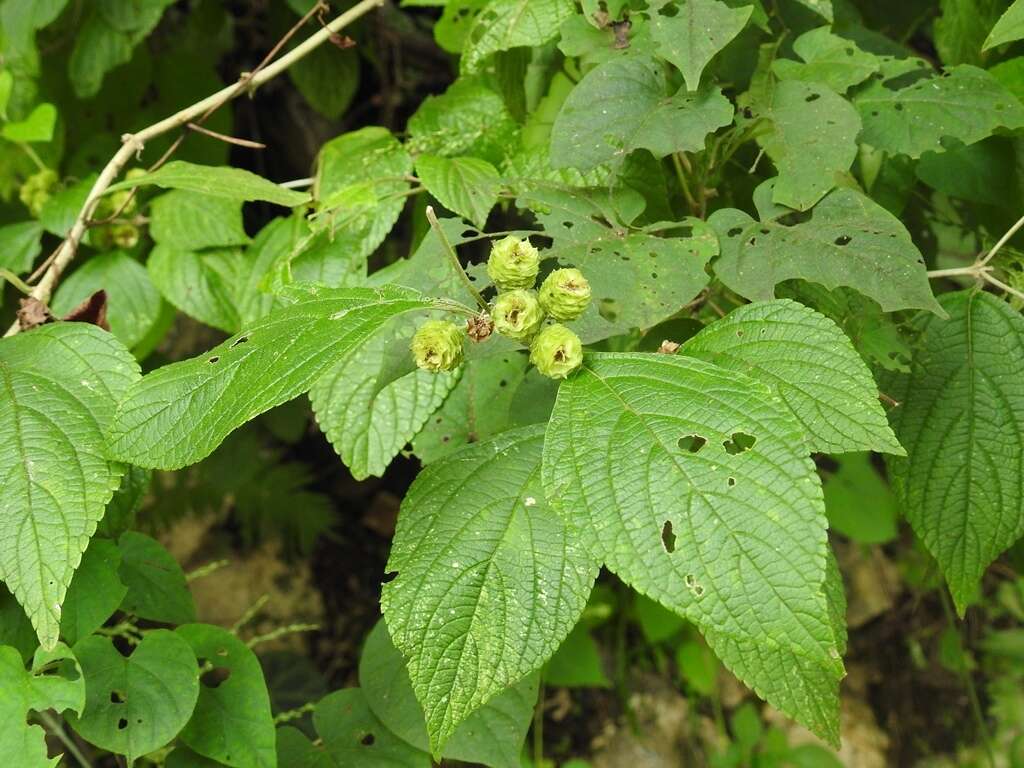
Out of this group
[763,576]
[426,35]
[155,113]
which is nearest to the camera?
[763,576]

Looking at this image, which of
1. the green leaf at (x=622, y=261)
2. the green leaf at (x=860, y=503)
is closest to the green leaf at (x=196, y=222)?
the green leaf at (x=622, y=261)

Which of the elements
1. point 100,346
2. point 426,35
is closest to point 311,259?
point 100,346

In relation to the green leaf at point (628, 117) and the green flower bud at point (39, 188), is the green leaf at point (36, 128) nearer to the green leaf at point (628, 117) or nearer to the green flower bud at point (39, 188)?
the green flower bud at point (39, 188)

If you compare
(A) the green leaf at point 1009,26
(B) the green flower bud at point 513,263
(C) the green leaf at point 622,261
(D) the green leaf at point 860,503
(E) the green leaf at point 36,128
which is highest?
(E) the green leaf at point 36,128

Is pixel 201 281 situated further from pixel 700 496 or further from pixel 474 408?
pixel 700 496

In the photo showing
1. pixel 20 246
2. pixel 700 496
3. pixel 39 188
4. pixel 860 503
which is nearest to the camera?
pixel 700 496

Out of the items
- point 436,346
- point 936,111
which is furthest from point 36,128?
point 936,111

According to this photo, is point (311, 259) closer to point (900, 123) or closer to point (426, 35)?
point (900, 123)
